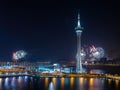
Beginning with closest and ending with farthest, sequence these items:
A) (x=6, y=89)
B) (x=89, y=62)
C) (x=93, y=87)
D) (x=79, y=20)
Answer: (x=6, y=89)
(x=93, y=87)
(x=79, y=20)
(x=89, y=62)

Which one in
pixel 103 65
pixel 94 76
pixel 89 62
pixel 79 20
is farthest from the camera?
pixel 103 65

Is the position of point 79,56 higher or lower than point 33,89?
higher

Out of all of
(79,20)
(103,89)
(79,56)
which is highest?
(79,20)

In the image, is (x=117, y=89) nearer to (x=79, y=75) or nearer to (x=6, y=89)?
(x=6, y=89)

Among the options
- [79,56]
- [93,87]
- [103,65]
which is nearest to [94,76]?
[79,56]

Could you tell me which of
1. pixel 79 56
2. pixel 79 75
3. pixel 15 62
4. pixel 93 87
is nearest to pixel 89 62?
pixel 15 62

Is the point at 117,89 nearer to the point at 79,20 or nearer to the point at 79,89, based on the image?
the point at 79,89

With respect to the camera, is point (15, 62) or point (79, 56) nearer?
point (79, 56)

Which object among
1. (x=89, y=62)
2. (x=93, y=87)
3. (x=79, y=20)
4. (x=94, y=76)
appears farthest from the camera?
(x=89, y=62)

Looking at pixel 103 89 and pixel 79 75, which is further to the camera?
pixel 79 75
